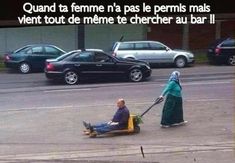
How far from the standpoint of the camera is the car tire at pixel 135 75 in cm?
1723

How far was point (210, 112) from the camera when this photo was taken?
1145 centimetres

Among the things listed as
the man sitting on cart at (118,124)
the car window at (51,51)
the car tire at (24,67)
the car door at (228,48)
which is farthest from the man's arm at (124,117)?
the car door at (228,48)

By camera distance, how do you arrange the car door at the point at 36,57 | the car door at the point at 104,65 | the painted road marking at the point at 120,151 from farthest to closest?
1. the car door at the point at 36,57
2. the car door at the point at 104,65
3. the painted road marking at the point at 120,151

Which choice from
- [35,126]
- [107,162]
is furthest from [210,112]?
[107,162]

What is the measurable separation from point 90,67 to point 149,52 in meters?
4.01

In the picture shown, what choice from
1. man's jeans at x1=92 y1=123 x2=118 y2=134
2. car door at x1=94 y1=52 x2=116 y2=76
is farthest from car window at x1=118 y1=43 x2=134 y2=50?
man's jeans at x1=92 y1=123 x2=118 y2=134

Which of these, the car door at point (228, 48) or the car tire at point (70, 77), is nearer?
the car tire at point (70, 77)

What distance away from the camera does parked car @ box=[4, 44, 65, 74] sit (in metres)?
18.9

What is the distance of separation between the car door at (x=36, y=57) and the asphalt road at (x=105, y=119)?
2.58ft

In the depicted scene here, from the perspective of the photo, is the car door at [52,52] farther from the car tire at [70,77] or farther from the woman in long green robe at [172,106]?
the woman in long green robe at [172,106]

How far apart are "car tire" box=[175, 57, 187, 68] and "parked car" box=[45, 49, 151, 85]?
11.5 ft

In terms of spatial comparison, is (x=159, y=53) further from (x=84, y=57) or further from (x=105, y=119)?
(x=105, y=119)

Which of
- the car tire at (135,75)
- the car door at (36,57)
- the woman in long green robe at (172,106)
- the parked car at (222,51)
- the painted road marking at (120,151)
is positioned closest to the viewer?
the painted road marking at (120,151)

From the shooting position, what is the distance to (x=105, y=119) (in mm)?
11031
